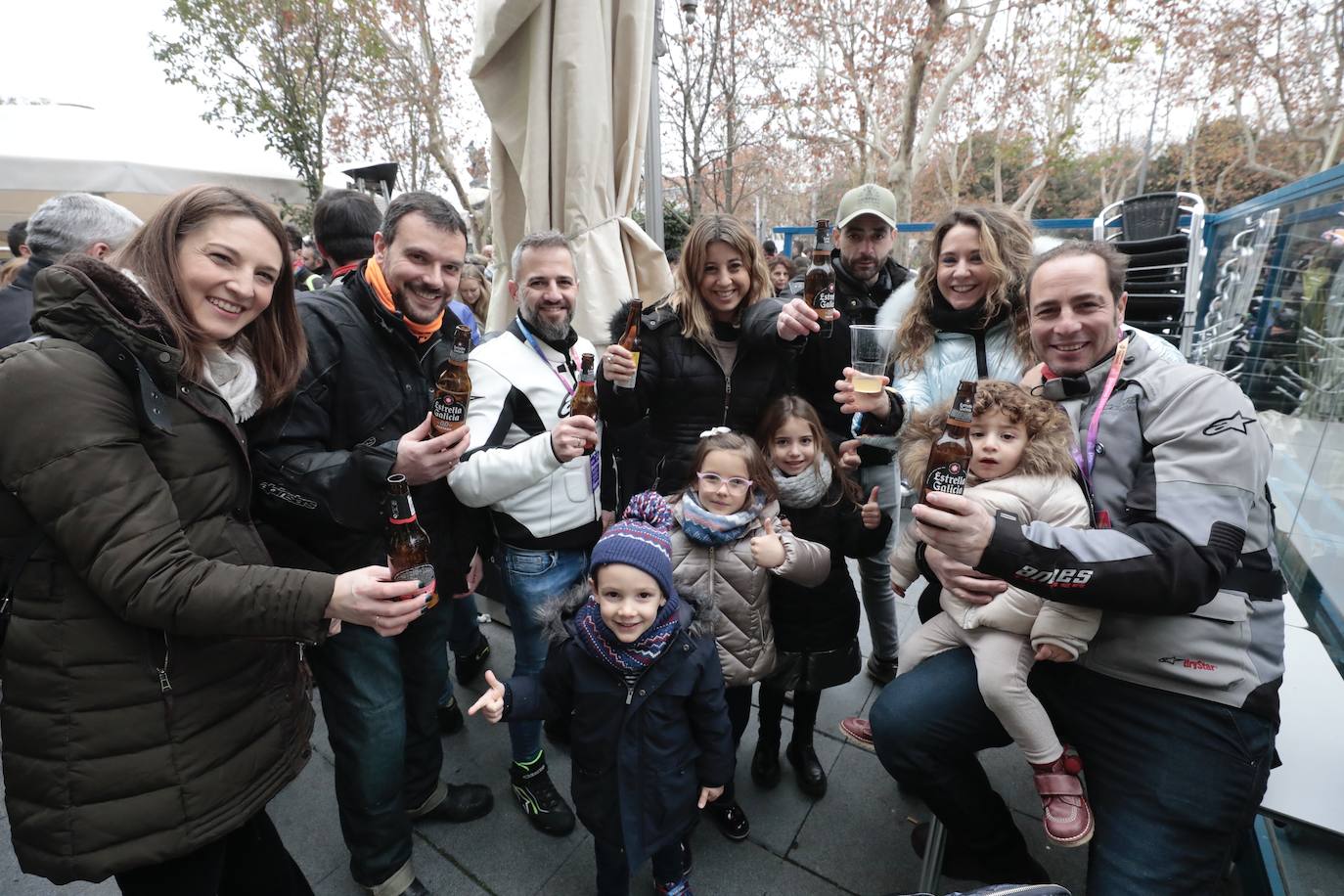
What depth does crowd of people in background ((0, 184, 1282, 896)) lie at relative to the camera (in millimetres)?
1393

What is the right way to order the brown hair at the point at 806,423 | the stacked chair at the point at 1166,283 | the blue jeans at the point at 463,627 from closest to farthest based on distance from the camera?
the brown hair at the point at 806,423, the blue jeans at the point at 463,627, the stacked chair at the point at 1166,283

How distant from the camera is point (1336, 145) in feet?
59.6

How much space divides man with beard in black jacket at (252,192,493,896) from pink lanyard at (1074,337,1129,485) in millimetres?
1945

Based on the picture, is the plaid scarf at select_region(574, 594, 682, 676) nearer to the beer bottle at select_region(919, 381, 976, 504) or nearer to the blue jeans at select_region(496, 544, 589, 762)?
the blue jeans at select_region(496, 544, 589, 762)

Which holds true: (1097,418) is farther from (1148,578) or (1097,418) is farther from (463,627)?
(463,627)

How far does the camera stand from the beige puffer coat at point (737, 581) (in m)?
2.45

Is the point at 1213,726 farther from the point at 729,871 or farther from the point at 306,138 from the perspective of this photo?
the point at 306,138

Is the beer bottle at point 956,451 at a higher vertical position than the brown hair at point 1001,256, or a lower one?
lower

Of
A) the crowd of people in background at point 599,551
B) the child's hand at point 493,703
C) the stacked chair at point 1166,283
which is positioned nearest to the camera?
the crowd of people in background at point 599,551

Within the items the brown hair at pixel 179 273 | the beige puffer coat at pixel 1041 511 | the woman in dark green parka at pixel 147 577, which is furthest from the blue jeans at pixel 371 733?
the beige puffer coat at pixel 1041 511

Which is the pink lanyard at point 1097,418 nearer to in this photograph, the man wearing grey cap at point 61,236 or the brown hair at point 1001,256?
the brown hair at point 1001,256

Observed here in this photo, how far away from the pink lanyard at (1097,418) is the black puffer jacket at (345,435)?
2.12 meters

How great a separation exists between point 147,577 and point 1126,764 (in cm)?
262

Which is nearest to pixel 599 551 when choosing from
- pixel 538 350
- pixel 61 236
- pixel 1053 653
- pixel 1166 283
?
pixel 538 350
